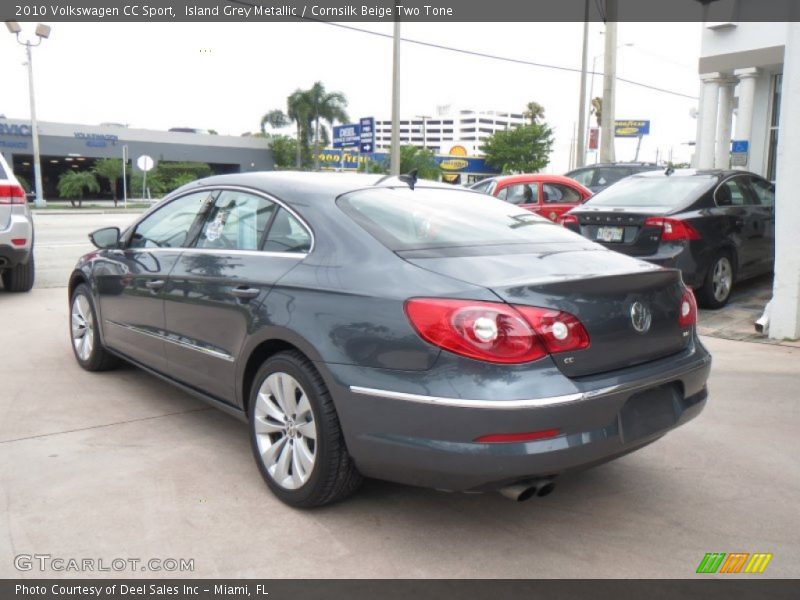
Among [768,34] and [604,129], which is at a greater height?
[768,34]

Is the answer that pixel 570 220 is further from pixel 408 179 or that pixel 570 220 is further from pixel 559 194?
pixel 408 179

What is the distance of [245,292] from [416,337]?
3.79ft

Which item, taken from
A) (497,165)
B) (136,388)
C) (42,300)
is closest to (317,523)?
(136,388)

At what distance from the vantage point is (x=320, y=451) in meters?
3.29

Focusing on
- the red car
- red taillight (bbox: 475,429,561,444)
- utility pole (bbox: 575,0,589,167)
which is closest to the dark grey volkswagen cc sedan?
red taillight (bbox: 475,429,561,444)

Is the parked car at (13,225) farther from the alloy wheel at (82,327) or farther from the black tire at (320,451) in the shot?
the black tire at (320,451)

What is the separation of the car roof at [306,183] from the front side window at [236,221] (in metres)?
0.08

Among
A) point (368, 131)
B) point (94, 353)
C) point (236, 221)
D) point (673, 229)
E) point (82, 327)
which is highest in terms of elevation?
point (368, 131)

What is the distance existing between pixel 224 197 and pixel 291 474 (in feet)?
5.69

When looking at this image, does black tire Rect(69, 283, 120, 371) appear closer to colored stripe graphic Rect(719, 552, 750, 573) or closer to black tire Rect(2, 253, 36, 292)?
black tire Rect(2, 253, 36, 292)

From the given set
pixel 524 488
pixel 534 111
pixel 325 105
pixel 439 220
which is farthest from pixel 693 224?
pixel 534 111

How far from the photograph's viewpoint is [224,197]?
4.42m

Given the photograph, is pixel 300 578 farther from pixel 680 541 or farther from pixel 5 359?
pixel 5 359

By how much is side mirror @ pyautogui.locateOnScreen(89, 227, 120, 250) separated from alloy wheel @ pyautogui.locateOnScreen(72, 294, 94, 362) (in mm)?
526
